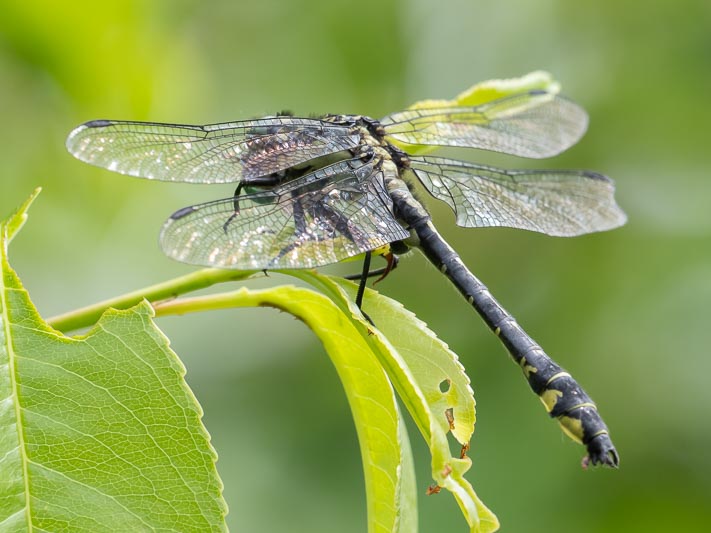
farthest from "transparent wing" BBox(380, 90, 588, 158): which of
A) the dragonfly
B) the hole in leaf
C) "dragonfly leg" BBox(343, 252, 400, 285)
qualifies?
the hole in leaf

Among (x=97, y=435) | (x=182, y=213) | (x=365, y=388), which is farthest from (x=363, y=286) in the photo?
(x=97, y=435)

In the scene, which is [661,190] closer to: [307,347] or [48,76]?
[307,347]

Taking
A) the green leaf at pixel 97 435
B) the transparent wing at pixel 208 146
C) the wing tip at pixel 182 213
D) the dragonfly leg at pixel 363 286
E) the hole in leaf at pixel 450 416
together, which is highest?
the transparent wing at pixel 208 146

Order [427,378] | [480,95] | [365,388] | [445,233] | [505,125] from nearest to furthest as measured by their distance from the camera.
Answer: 1. [427,378]
2. [365,388]
3. [480,95]
4. [505,125]
5. [445,233]

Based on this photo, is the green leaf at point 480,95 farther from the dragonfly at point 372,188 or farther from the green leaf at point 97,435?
the green leaf at point 97,435

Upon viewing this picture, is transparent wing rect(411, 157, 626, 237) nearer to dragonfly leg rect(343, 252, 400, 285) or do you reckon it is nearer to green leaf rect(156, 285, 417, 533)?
dragonfly leg rect(343, 252, 400, 285)

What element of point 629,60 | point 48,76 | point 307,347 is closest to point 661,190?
point 629,60

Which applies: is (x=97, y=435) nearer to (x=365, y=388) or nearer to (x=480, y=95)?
(x=365, y=388)

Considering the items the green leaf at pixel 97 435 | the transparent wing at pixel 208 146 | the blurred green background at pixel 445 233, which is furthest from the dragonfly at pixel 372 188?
the blurred green background at pixel 445 233
